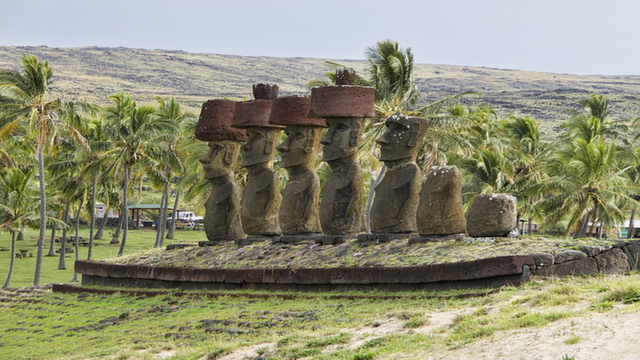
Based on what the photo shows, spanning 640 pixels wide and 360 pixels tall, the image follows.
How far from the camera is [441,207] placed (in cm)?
1330

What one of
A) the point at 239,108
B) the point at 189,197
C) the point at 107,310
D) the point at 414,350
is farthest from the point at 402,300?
the point at 189,197

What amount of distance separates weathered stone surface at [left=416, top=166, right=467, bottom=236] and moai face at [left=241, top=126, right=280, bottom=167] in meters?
4.89

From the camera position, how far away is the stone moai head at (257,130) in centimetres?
1733

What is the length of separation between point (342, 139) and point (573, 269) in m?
5.85

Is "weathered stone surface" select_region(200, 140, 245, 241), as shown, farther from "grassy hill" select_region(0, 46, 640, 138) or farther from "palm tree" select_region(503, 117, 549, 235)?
"grassy hill" select_region(0, 46, 640, 138)

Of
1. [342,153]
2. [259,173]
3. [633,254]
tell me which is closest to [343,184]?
[342,153]

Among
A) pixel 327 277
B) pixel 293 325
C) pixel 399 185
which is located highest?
pixel 399 185

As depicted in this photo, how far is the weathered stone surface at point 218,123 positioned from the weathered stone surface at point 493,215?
7205mm

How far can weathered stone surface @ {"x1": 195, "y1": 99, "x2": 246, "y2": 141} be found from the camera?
18.4m

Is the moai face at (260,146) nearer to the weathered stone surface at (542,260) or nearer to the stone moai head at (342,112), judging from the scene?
the stone moai head at (342,112)

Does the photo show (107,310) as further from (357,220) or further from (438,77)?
(438,77)

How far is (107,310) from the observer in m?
14.6

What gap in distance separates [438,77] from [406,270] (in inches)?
7135

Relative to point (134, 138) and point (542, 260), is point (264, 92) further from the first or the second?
point (134, 138)
